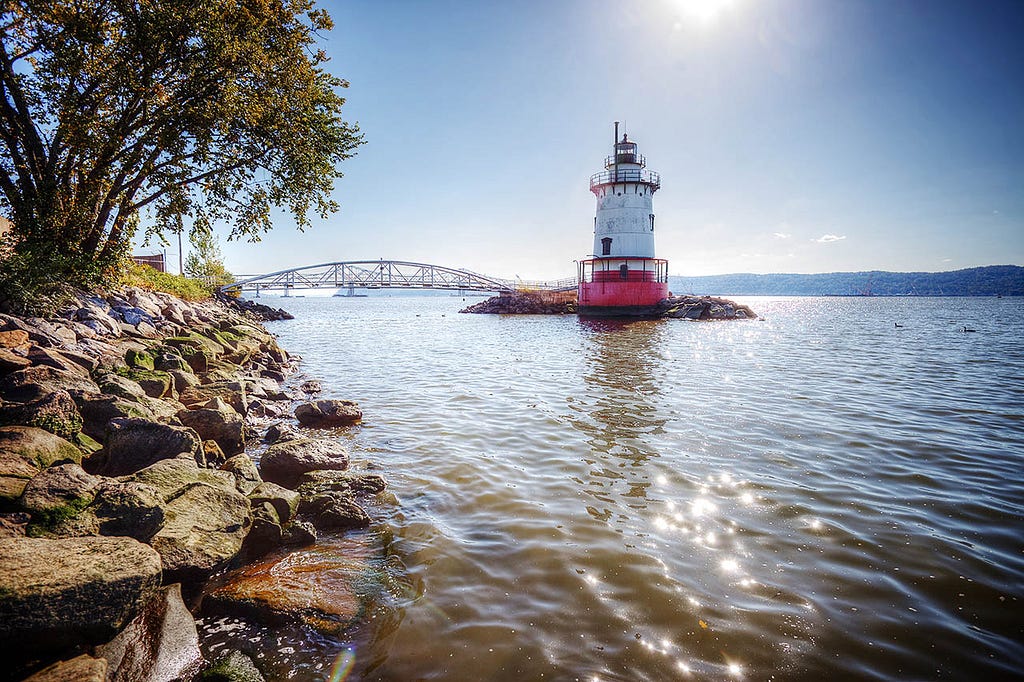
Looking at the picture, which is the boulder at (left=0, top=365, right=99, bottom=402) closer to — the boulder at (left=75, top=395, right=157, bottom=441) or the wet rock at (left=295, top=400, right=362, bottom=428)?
the boulder at (left=75, top=395, right=157, bottom=441)

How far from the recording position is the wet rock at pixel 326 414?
422 inches

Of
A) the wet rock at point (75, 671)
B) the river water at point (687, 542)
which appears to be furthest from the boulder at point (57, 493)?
the river water at point (687, 542)

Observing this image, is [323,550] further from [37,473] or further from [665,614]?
[665,614]

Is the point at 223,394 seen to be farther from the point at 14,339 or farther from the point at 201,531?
the point at 201,531

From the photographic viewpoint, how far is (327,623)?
13.4 feet

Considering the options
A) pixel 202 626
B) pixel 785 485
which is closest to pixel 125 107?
pixel 202 626

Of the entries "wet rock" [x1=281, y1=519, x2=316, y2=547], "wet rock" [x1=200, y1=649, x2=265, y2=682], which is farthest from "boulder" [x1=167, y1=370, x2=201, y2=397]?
"wet rock" [x1=200, y1=649, x2=265, y2=682]

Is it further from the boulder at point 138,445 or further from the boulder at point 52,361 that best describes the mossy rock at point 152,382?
the boulder at point 138,445

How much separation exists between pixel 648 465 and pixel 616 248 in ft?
136

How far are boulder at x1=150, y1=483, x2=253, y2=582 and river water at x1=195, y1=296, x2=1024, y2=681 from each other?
890 millimetres

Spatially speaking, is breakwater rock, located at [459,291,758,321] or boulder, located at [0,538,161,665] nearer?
boulder, located at [0,538,161,665]

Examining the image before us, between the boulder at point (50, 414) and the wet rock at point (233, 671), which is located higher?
the boulder at point (50, 414)

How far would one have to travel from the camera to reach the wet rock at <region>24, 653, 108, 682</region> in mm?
2922

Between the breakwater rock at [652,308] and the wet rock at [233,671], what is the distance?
47.6 m
